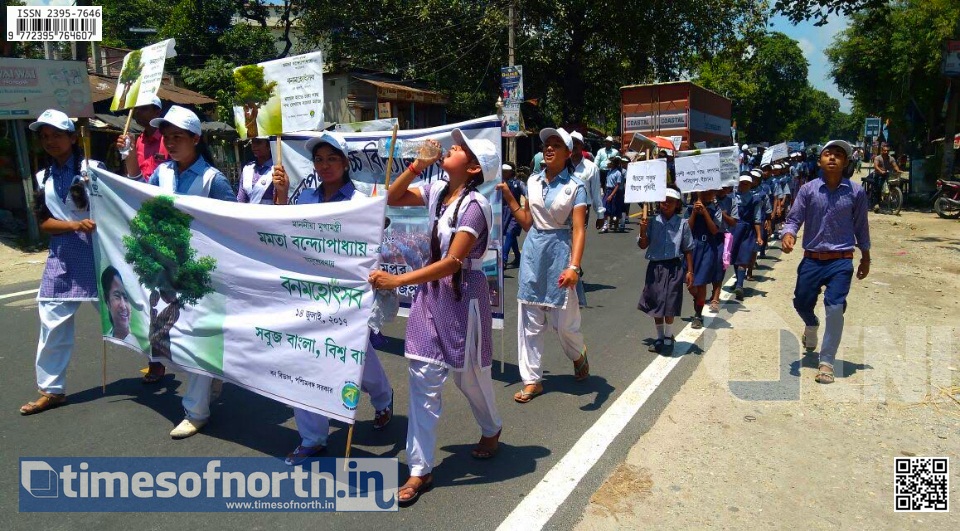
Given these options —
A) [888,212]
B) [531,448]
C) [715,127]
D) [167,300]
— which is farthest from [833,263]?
[715,127]

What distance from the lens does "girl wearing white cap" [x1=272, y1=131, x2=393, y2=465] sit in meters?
3.92

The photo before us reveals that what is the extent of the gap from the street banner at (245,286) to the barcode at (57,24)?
9.60 metres

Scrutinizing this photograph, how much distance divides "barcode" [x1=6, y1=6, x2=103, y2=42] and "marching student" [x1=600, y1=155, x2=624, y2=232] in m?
10.6

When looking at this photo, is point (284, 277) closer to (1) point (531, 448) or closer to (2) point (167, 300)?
(2) point (167, 300)

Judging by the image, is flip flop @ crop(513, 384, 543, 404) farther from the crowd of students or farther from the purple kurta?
the purple kurta

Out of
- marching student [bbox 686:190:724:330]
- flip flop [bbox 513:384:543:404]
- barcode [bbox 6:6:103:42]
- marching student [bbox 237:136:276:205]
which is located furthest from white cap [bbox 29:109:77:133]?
barcode [bbox 6:6:103:42]

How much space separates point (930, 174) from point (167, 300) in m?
26.2

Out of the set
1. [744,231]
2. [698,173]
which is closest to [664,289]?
[698,173]

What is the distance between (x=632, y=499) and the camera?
3.57 metres

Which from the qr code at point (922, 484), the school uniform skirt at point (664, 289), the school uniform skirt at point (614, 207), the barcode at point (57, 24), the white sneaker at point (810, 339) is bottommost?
the qr code at point (922, 484)

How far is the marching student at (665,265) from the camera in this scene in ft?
20.6

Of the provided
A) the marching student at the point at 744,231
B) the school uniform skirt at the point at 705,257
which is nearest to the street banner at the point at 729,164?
the school uniform skirt at the point at 705,257

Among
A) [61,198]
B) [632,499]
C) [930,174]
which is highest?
[930,174]

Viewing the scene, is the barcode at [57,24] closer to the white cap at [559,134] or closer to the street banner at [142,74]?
the street banner at [142,74]
